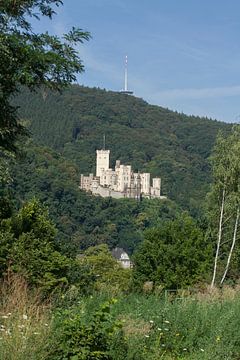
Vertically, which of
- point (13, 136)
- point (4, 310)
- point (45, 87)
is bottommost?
point (4, 310)

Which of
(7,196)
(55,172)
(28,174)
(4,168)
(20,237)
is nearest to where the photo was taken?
(4,168)

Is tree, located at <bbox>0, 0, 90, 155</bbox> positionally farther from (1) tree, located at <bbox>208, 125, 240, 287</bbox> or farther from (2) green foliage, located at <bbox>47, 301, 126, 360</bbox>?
(1) tree, located at <bbox>208, 125, 240, 287</bbox>

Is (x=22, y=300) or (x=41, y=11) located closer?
(x=22, y=300)

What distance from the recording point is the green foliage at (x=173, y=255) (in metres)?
32.9

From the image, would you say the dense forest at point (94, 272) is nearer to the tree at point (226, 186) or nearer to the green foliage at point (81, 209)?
the tree at point (226, 186)

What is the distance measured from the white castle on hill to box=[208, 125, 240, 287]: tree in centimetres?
10818

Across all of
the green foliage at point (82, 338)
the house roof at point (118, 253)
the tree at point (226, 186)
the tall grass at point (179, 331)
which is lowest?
the house roof at point (118, 253)

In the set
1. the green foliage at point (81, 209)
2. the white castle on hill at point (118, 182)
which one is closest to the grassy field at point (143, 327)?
the green foliage at point (81, 209)

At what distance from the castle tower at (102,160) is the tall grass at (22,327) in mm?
158852

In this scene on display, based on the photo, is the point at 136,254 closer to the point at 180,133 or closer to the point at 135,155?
the point at 135,155

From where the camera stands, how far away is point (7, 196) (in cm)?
1123

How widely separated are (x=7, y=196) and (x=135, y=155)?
164055mm

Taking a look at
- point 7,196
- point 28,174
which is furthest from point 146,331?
point 28,174

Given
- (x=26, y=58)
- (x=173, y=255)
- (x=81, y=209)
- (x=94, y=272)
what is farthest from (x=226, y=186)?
(x=81, y=209)
